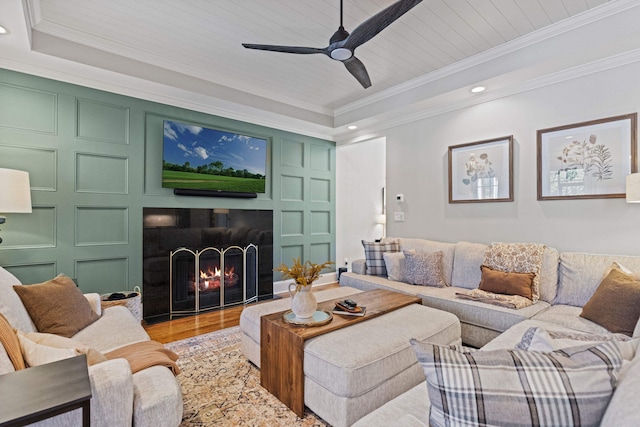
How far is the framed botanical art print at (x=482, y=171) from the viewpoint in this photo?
3.39 m

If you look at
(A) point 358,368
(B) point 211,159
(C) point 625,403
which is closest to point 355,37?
(A) point 358,368

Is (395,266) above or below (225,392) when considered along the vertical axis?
above

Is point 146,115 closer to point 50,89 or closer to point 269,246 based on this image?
point 50,89

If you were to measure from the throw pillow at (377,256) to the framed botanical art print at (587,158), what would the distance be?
1664 mm

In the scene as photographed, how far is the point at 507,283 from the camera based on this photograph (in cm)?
277

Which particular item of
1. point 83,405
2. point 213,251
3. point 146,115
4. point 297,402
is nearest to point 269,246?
point 213,251

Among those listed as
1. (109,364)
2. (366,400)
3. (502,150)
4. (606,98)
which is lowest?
(366,400)

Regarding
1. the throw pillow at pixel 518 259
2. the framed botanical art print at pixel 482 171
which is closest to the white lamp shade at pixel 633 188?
the throw pillow at pixel 518 259

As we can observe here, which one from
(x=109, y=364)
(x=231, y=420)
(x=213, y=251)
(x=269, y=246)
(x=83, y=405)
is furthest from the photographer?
(x=269, y=246)

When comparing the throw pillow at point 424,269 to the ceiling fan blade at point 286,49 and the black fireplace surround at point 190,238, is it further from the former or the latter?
the ceiling fan blade at point 286,49

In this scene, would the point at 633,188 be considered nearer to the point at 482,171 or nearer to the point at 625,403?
the point at 482,171

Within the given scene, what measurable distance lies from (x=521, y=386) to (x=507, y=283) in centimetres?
238

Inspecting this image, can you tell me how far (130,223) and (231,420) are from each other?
98.8 inches

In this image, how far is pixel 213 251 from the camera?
397cm
